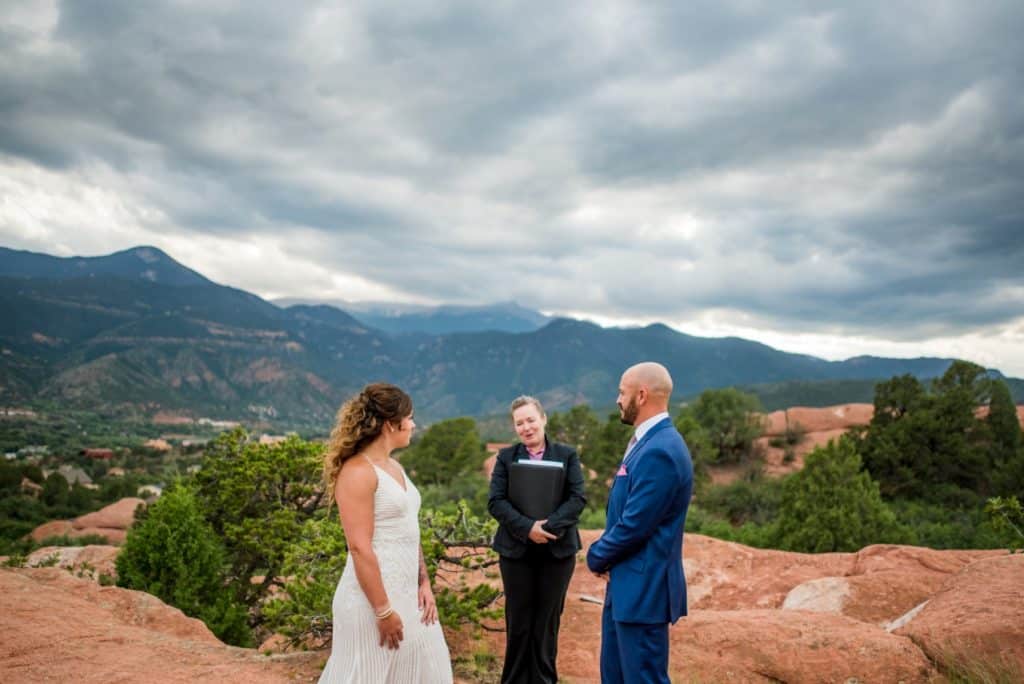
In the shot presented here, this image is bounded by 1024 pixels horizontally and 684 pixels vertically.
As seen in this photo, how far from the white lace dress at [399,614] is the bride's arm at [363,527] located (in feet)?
0.26

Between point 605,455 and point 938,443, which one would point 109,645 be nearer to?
point 605,455

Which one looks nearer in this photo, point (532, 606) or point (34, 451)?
point (532, 606)

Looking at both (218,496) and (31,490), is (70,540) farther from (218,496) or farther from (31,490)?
(31,490)

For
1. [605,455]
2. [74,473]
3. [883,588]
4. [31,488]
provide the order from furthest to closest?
[74,473]
[31,488]
[605,455]
[883,588]

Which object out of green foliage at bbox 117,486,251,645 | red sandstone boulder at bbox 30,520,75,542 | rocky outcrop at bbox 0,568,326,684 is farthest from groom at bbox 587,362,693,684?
red sandstone boulder at bbox 30,520,75,542

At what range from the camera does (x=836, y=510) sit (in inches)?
572

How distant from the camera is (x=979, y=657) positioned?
527 centimetres

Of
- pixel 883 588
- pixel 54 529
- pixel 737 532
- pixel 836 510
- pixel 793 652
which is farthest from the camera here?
pixel 54 529

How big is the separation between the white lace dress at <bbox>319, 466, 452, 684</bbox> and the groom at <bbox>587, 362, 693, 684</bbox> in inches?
41.9

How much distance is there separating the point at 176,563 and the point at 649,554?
765cm

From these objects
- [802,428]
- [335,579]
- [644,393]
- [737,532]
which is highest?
[644,393]

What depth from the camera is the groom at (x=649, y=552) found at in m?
3.32

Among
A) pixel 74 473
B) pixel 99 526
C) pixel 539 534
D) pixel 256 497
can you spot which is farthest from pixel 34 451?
pixel 539 534

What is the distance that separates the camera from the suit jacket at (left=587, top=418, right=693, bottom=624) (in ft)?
10.9
